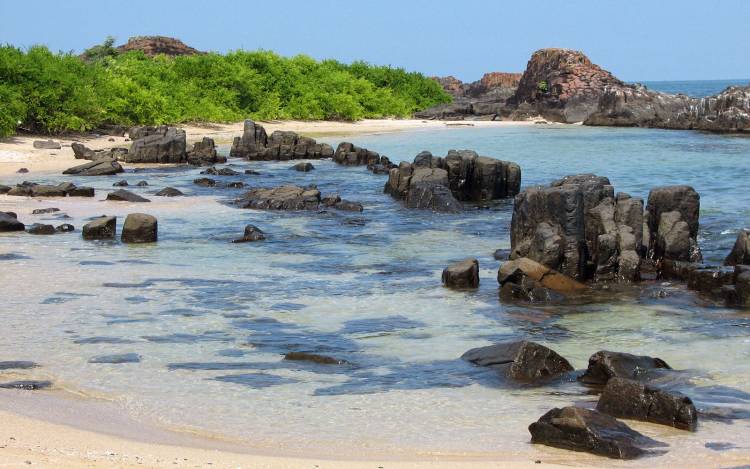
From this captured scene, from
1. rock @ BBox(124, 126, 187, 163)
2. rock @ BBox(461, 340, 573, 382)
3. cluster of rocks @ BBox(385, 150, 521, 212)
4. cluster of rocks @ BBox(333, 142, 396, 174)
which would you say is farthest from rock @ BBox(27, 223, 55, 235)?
cluster of rocks @ BBox(333, 142, 396, 174)

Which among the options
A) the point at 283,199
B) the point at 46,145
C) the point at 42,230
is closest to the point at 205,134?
the point at 46,145

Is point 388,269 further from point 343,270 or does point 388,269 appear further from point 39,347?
point 39,347

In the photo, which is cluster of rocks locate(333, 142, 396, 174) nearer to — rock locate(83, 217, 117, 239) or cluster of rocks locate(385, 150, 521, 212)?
cluster of rocks locate(385, 150, 521, 212)

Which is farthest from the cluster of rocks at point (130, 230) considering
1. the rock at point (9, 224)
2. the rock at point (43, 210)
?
the rock at point (43, 210)

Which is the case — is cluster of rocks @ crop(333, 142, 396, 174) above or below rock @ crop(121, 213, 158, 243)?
above

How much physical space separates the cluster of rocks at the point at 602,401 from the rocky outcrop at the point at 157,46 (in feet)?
276

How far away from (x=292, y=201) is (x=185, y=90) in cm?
Answer: 2969

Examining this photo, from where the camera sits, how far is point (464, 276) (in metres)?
14.6

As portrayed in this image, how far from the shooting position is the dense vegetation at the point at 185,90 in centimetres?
3862

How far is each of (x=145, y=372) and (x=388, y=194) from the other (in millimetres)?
18238

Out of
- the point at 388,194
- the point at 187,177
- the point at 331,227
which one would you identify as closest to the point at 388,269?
the point at 331,227

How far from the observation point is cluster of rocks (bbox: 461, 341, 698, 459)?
7.58 m

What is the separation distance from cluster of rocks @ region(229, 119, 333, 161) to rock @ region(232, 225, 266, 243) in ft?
64.6

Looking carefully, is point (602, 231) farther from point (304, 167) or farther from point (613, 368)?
point (304, 167)
